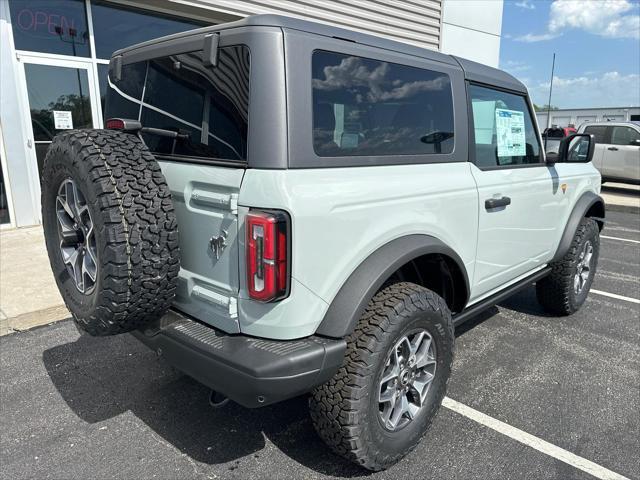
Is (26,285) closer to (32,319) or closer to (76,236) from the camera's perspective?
(32,319)

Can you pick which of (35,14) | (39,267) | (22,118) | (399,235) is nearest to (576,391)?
(399,235)

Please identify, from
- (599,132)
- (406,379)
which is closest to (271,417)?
(406,379)

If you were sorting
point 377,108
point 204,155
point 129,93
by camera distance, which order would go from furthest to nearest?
point 129,93, point 377,108, point 204,155

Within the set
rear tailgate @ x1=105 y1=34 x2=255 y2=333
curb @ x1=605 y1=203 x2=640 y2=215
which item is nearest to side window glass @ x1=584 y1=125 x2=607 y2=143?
curb @ x1=605 y1=203 x2=640 y2=215

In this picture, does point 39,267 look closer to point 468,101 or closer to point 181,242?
point 181,242

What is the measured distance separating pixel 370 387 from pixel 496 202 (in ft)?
4.84

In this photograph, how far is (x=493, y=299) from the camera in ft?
10.8

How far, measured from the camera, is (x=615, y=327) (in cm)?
422

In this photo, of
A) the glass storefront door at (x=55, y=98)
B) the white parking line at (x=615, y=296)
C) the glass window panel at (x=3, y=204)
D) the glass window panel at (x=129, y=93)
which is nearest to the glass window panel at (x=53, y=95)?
the glass storefront door at (x=55, y=98)

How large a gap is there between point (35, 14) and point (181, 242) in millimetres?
6220

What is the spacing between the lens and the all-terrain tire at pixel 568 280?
13.3 ft

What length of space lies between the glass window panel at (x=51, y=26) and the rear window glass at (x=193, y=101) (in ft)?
16.8

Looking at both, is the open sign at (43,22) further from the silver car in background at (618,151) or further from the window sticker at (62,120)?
the silver car in background at (618,151)

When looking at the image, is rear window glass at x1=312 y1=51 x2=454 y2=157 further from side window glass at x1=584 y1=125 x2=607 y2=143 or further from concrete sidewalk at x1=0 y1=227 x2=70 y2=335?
side window glass at x1=584 y1=125 x2=607 y2=143
